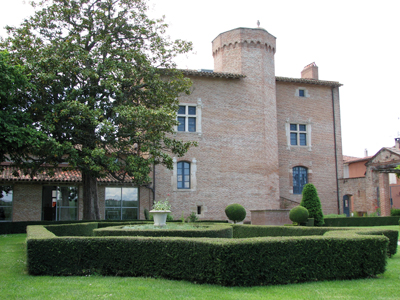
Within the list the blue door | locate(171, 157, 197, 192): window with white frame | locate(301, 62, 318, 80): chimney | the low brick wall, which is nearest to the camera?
the low brick wall

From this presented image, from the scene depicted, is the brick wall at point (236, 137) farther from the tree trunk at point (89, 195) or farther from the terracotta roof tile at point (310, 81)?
the tree trunk at point (89, 195)

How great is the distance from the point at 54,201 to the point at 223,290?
21657 millimetres

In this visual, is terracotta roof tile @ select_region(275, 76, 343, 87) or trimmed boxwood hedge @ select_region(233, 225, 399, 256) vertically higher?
terracotta roof tile @ select_region(275, 76, 343, 87)

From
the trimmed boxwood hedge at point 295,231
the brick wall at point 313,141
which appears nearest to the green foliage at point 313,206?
the trimmed boxwood hedge at point 295,231

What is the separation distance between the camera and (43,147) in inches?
700

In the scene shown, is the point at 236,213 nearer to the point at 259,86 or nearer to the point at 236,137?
the point at 236,137

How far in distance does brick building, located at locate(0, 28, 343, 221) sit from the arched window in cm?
8

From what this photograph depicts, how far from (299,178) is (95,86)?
18.3m

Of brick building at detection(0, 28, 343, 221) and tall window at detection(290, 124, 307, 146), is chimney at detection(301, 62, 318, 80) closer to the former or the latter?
brick building at detection(0, 28, 343, 221)

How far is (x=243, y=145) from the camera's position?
28.0 metres

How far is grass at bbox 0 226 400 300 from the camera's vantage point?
642 centimetres

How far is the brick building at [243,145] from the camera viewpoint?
26500mm

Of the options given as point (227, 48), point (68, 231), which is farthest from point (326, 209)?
point (68, 231)

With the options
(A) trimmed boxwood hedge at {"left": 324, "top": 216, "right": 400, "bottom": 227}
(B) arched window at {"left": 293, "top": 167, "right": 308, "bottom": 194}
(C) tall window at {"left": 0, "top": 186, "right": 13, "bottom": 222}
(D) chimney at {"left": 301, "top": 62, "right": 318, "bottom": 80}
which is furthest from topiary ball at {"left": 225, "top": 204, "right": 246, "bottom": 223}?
(D) chimney at {"left": 301, "top": 62, "right": 318, "bottom": 80}
